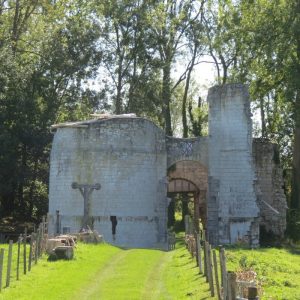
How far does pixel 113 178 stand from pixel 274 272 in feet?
46.0

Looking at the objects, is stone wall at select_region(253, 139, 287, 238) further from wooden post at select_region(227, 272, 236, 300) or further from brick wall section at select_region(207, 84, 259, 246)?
wooden post at select_region(227, 272, 236, 300)

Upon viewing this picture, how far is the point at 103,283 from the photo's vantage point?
56.5 feet

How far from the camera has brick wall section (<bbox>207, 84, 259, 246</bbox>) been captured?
1280 inches

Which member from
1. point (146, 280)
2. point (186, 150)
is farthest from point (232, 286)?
point (186, 150)

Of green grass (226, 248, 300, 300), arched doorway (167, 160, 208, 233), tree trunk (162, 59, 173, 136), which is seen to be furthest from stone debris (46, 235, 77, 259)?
tree trunk (162, 59, 173, 136)

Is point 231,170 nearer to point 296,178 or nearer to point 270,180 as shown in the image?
point 270,180

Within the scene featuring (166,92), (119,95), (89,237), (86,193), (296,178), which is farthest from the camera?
(166,92)

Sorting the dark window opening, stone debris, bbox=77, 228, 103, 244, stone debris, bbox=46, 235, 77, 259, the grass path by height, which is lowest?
the grass path

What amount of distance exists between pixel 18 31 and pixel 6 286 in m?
Result: 34.5

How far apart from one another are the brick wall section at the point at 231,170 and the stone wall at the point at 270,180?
3786 mm

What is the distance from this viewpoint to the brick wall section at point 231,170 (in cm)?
3250

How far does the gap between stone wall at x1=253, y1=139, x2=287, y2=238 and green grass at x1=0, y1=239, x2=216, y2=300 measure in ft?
46.1

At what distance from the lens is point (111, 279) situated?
17922mm

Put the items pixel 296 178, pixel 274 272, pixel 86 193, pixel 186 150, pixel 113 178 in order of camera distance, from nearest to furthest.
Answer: pixel 274 272, pixel 86 193, pixel 113 178, pixel 186 150, pixel 296 178
